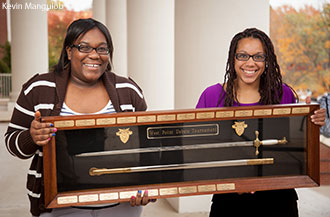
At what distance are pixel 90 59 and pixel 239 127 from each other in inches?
37.5

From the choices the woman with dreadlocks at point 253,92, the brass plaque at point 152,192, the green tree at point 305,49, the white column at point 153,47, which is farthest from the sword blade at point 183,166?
the green tree at point 305,49

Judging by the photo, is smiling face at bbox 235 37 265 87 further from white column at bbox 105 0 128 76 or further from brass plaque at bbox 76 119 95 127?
white column at bbox 105 0 128 76

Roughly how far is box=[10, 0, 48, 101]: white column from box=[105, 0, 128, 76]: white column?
2.25m

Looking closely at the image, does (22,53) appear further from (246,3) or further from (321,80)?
(321,80)

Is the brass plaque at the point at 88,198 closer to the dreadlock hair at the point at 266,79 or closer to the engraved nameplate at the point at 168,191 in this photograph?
the engraved nameplate at the point at 168,191

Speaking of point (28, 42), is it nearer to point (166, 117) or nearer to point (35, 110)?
point (35, 110)

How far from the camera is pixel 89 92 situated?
7.80ft

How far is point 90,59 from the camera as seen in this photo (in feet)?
7.49

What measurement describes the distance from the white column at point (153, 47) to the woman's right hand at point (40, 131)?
3.01 m

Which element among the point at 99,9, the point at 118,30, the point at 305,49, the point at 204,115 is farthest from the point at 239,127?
the point at 99,9

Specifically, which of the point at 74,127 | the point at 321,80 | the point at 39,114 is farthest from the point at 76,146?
the point at 321,80

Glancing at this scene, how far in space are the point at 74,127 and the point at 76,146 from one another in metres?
0.12

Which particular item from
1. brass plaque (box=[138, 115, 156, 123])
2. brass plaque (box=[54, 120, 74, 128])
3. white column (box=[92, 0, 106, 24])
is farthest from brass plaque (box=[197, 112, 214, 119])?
white column (box=[92, 0, 106, 24])

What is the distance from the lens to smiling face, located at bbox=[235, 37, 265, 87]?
2.53m
